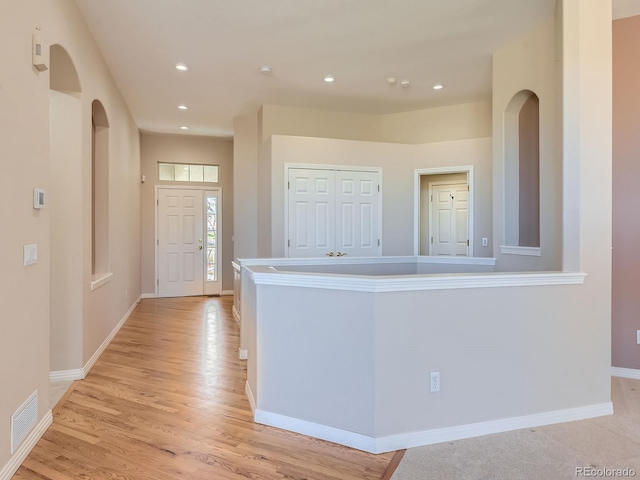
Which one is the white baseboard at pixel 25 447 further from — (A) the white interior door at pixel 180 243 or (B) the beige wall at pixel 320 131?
(A) the white interior door at pixel 180 243

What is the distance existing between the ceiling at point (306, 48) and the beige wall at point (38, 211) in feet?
1.77

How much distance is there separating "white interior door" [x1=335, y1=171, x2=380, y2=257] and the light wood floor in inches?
89.3

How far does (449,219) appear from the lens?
6641 millimetres

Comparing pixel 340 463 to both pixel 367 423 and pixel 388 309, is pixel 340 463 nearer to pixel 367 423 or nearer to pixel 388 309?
pixel 367 423

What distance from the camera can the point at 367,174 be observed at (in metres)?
5.33

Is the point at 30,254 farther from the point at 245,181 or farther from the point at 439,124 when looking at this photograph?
the point at 439,124

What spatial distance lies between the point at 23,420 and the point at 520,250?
3.81 m

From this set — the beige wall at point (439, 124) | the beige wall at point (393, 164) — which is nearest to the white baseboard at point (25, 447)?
the beige wall at point (393, 164)

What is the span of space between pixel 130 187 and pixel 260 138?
2.06 m

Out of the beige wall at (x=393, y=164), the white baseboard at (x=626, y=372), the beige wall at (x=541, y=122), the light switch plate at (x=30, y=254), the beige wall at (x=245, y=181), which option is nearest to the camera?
the light switch plate at (x=30, y=254)

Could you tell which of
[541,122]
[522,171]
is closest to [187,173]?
[522,171]

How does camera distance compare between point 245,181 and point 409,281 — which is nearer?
point 409,281

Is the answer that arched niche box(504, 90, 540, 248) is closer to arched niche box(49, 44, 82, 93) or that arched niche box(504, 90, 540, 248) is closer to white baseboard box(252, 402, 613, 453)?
white baseboard box(252, 402, 613, 453)

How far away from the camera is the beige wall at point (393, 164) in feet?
16.5
